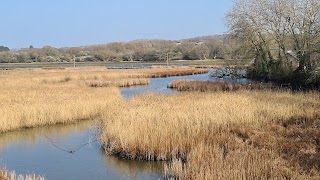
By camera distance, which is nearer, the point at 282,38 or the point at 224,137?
the point at 224,137

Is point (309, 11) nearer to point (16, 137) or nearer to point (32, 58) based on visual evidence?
point (16, 137)

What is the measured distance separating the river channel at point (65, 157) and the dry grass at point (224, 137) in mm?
539

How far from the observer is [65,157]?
12.9m

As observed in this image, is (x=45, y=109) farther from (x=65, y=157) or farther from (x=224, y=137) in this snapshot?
(x=224, y=137)

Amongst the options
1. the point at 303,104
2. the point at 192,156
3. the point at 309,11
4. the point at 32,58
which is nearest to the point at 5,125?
the point at 192,156

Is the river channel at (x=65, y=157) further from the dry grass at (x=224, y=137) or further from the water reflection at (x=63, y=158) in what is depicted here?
the dry grass at (x=224, y=137)

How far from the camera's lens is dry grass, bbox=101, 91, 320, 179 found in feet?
29.4

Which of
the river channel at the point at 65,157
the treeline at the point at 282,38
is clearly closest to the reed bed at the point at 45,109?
the river channel at the point at 65,157

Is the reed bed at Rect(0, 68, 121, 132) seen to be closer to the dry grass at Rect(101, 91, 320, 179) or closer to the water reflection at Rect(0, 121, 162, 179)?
the water reflection at Rect(0, 121, 162, 179)

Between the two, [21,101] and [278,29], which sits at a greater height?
[278,29]

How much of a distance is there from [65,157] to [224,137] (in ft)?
16.8

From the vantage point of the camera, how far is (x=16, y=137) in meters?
15.5

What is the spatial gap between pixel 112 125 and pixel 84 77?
30.8 metres

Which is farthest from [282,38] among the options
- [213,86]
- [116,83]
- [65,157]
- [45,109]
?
[65,157]
